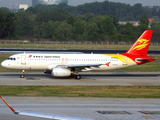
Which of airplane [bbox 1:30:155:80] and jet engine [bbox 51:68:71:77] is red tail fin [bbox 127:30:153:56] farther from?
jet engine [bbox 51:68:71:77]

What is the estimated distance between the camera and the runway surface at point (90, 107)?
16750 millimetres

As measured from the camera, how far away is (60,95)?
77.7 feet

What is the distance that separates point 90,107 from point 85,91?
7136 millimetres

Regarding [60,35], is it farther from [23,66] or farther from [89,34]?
[23,66]

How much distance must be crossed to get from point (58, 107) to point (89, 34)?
117 m

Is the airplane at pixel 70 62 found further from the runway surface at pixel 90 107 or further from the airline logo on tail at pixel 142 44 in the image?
the runway surface at pixel 90 107

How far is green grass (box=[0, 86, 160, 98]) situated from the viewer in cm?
2397

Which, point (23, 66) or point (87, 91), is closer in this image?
point (87, 91)

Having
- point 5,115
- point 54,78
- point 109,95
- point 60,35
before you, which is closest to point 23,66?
point 54,78

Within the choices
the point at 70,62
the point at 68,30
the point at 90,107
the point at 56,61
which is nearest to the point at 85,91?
the point at 90,107

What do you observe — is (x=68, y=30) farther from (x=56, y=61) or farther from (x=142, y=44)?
(x=56, y=61)

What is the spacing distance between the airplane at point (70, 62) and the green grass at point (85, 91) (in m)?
5.94

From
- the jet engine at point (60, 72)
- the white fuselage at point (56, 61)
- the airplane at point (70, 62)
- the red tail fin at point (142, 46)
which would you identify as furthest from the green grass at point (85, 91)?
the red tail fin at point (142, 46)

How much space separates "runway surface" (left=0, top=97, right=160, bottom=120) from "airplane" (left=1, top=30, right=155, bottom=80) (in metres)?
12.0
